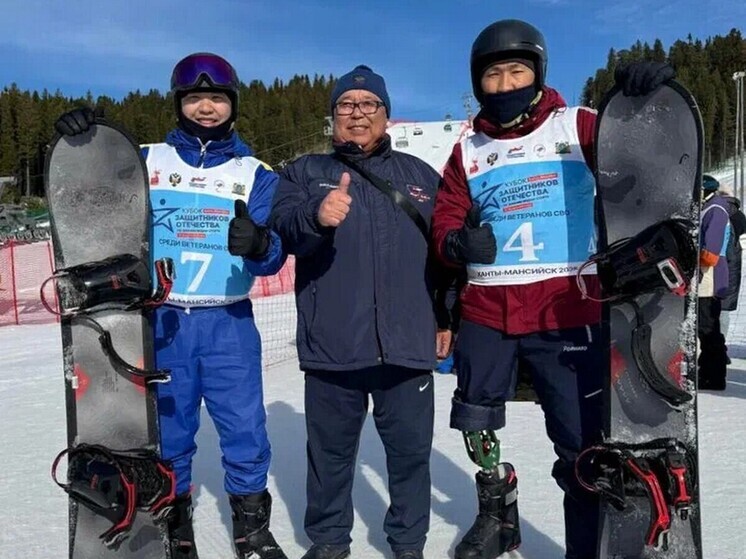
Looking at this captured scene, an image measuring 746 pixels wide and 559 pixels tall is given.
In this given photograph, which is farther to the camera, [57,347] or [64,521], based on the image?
[57,347]

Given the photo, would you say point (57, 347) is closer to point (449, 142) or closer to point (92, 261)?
point (92, 261)

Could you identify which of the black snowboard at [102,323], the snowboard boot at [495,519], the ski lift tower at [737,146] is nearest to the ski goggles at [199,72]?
the black snowboard at [102,323]

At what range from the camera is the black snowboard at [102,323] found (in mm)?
2312

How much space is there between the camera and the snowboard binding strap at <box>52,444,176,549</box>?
217 centimetres

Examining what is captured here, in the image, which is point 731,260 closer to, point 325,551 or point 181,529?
point 325,551

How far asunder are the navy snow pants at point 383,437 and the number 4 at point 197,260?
58cm

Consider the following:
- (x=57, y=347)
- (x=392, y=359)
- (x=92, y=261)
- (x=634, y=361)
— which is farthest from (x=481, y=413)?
(x=57, y=347)

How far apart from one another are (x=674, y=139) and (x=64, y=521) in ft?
10.3

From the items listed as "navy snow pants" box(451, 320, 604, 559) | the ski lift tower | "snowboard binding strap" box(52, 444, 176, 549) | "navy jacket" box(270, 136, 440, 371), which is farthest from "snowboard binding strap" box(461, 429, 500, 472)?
the ski lift tower

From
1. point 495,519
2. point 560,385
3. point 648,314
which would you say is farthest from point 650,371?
point 495,519

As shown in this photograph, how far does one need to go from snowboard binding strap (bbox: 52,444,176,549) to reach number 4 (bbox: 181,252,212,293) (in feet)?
2.11

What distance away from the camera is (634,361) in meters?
2.09

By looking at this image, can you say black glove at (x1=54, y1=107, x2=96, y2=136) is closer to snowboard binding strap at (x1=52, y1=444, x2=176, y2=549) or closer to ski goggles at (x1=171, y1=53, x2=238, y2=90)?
ski goggles at (x1=171, y1=53, x2=238, y2=90)

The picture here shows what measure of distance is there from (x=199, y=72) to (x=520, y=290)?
1.55 m
